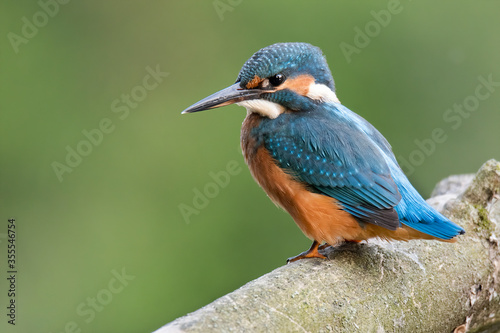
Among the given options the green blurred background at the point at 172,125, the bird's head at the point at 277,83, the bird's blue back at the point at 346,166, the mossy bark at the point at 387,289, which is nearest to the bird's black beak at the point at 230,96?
the bird's head at the point at 277,83

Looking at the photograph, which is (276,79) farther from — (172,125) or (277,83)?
(172,125)

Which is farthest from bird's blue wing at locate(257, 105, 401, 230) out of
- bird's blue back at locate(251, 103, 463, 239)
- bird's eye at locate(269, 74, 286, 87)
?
bird's eye at locate(269, 74, 286, 87)

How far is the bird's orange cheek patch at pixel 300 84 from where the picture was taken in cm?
214

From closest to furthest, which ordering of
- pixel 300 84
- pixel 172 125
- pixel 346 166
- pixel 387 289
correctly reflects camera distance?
1. pixel 387 289
2. pixel 346 166
3. pixel 300 84
4. pixel 172 125

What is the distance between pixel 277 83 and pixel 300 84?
82 millimetres

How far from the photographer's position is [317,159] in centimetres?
207

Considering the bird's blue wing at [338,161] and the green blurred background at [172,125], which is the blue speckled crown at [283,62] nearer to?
the bird's blue wing at [338,161]

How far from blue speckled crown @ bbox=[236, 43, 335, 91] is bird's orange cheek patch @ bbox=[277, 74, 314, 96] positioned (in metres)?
0.02

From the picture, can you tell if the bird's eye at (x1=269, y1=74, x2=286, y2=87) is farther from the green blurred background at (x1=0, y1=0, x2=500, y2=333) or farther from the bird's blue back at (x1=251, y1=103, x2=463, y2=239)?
the green blurred background at (x1=0, y1=0, x2=500, y2=333)

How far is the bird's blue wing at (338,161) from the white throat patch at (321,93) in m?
0.07

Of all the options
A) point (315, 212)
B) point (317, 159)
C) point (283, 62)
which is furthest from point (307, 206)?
point (283, 62)

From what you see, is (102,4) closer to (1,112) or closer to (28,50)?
(28,50)

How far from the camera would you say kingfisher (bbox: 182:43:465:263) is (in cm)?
202

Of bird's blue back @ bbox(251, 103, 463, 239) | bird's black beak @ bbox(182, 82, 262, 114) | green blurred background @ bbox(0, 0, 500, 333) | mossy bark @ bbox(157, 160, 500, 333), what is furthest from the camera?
green blurred background @ bbox(0, 0, 500, 333)
